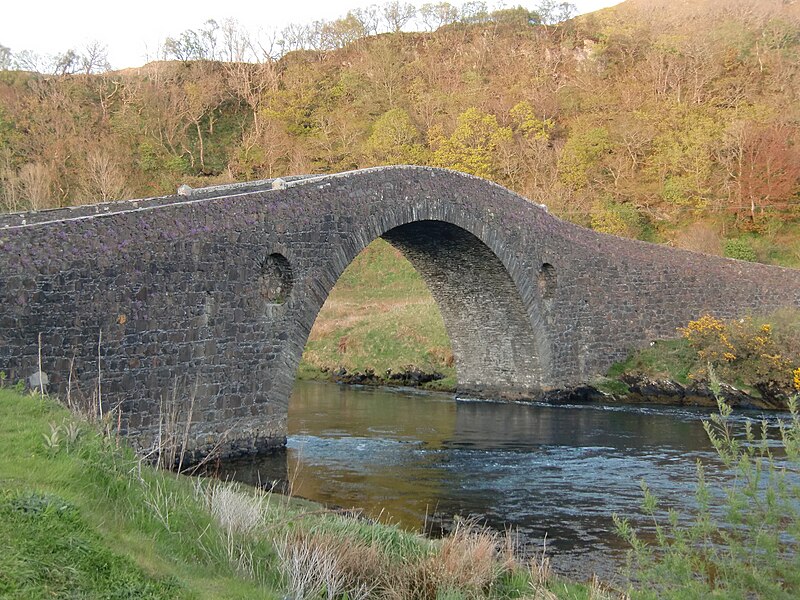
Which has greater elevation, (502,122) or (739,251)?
(502,122)

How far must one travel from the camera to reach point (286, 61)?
5831cm

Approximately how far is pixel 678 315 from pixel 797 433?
19965 millimetres

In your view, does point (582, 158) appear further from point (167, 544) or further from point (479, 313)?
point (167, 544)

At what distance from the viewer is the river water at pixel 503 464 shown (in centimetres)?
1260

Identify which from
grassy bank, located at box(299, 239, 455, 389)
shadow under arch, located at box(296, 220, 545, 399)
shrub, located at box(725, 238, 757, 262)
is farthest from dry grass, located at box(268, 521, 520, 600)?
shrub, located at box(725, 238, 757, 262)

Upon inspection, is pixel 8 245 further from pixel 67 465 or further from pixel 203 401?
pixel 67 465

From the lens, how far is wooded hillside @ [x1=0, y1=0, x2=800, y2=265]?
127 feet

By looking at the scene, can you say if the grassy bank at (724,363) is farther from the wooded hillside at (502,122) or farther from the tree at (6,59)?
the tree at (6,59)

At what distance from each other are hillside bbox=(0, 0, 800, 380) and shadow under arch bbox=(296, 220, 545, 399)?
21.7ft

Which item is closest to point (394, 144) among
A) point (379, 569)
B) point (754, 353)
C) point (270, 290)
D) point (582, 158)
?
point (582, 158)

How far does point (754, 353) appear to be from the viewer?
926 inches

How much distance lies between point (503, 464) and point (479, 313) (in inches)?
326

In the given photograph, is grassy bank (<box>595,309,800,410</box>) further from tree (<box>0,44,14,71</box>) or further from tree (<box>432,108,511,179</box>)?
tree (<box>0,44,14,71</box>)

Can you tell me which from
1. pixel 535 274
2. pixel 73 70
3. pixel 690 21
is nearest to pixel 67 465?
pixel 535 274
